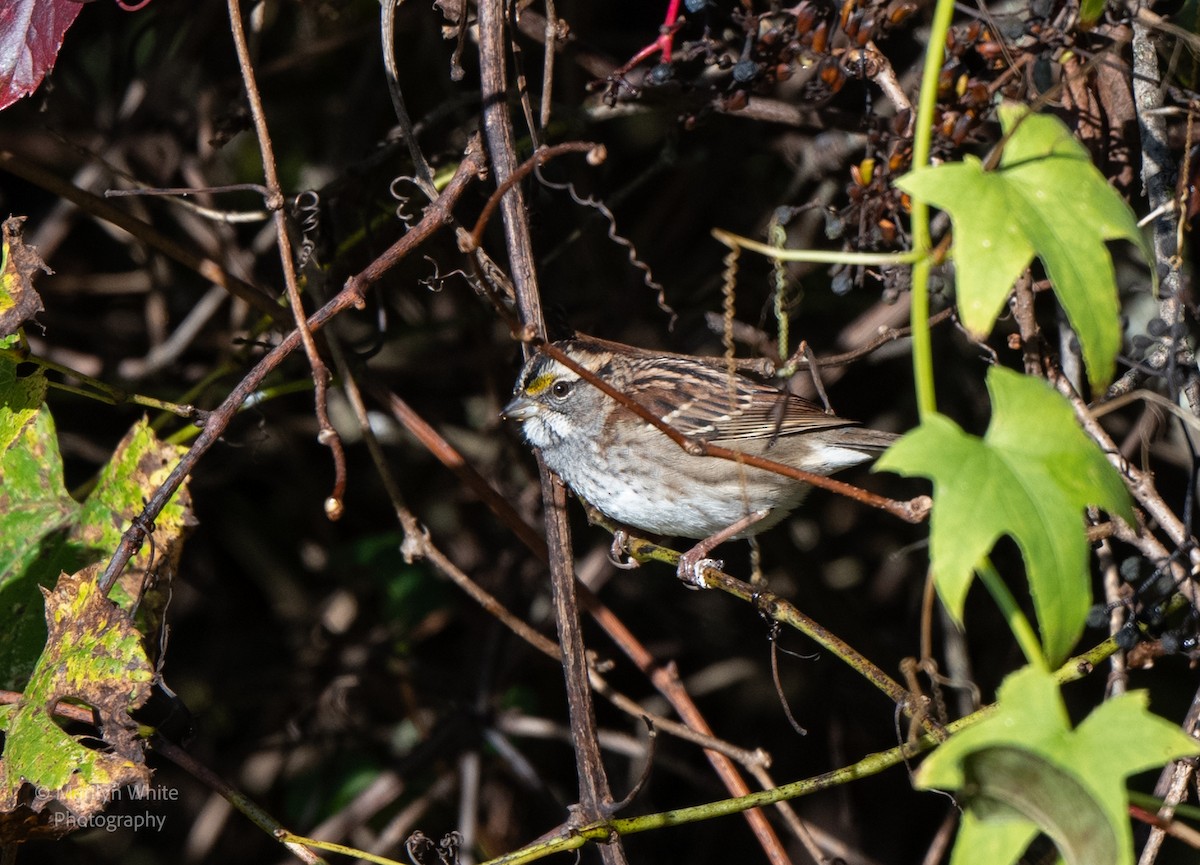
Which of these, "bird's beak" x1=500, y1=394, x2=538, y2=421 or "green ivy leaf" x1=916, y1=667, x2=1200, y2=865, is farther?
"bird's beak" x1=500, y1=394, x2=538, y2=421

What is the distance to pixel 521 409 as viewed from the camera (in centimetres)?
312

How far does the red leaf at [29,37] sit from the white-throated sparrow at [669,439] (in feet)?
4.12

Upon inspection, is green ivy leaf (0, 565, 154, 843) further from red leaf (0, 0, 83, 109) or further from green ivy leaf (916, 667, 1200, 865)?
green ivy leaf (916, 667, 1200, 865)

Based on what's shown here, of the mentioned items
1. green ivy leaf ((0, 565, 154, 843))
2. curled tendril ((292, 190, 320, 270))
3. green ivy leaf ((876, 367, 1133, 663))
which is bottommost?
green ivy leaf ((0, 565, 154, 843))

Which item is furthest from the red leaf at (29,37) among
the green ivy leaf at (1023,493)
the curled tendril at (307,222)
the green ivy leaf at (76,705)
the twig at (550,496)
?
the green ivy leaf at (1023,493)

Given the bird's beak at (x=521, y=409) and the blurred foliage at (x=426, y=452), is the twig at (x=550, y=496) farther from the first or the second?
the blurred foliage at (x=426, y=452)

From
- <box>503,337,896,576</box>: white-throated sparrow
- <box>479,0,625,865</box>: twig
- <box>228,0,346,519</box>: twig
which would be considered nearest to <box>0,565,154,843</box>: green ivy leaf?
<box>228,0,346,519</box>: twig

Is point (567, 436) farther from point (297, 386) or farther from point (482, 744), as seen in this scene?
point (482, 744)

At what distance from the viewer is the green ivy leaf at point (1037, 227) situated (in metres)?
1.46

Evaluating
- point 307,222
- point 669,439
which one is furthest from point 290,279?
point 669,439

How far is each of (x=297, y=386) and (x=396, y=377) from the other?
0.92 m

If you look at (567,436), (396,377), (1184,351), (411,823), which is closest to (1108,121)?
(1184,351)

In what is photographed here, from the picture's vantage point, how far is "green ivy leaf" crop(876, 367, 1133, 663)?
1352mm

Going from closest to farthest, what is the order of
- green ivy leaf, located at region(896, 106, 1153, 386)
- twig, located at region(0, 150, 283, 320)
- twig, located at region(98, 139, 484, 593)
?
green ivy leaf, located at region(896, 106, 1153, 386) < twig, located at region(98, 139, 484, 593) < twig, located at region(0, 150, 283, 320)
